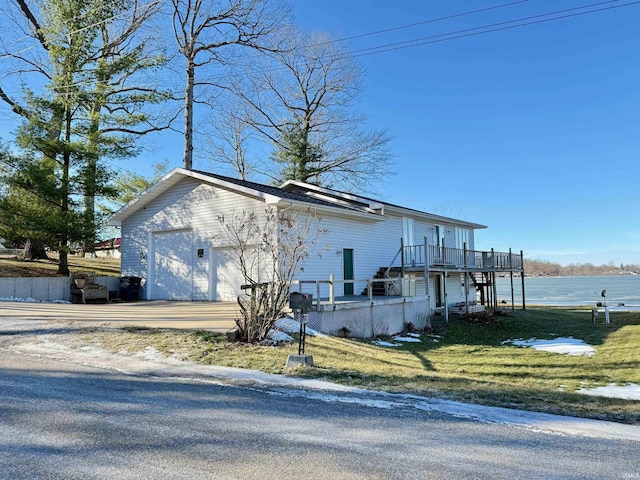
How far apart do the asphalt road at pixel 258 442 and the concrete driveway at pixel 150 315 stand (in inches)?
208

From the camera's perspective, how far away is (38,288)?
1741cm

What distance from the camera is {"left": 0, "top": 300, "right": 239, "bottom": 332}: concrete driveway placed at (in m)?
11.2

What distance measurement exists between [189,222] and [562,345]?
13868 millimetres

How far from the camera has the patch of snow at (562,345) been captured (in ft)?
46.0

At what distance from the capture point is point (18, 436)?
Answer: 13.3 ft

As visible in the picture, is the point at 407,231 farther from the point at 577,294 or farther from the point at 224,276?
the point at 577,294

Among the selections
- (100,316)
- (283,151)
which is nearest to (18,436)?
(100,316)

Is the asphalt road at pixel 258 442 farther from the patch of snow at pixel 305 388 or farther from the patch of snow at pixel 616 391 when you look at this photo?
the patch of snow at pixel 616 391

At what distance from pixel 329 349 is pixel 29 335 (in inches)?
248

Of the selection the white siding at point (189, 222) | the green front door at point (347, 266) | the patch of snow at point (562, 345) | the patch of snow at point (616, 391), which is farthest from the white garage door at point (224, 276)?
the patch of snow at point (616, 391)

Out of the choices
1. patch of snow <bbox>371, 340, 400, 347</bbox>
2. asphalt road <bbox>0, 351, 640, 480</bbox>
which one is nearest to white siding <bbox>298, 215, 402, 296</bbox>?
patch of snow <bbox>371, 340, 400, 347</bbox>

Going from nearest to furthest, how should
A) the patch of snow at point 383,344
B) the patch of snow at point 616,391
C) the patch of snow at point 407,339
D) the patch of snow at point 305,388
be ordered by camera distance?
1. the patch of snow at point 305,388
2. the patch of snow at point 616,391
3. the patch of snow at point 383,344
4. the patch of snow at point 407,339

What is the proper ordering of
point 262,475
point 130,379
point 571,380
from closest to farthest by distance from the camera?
point 262,475
point 130,379
point 571,380

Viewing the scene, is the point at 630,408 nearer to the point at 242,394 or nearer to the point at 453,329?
the point at 242,394
